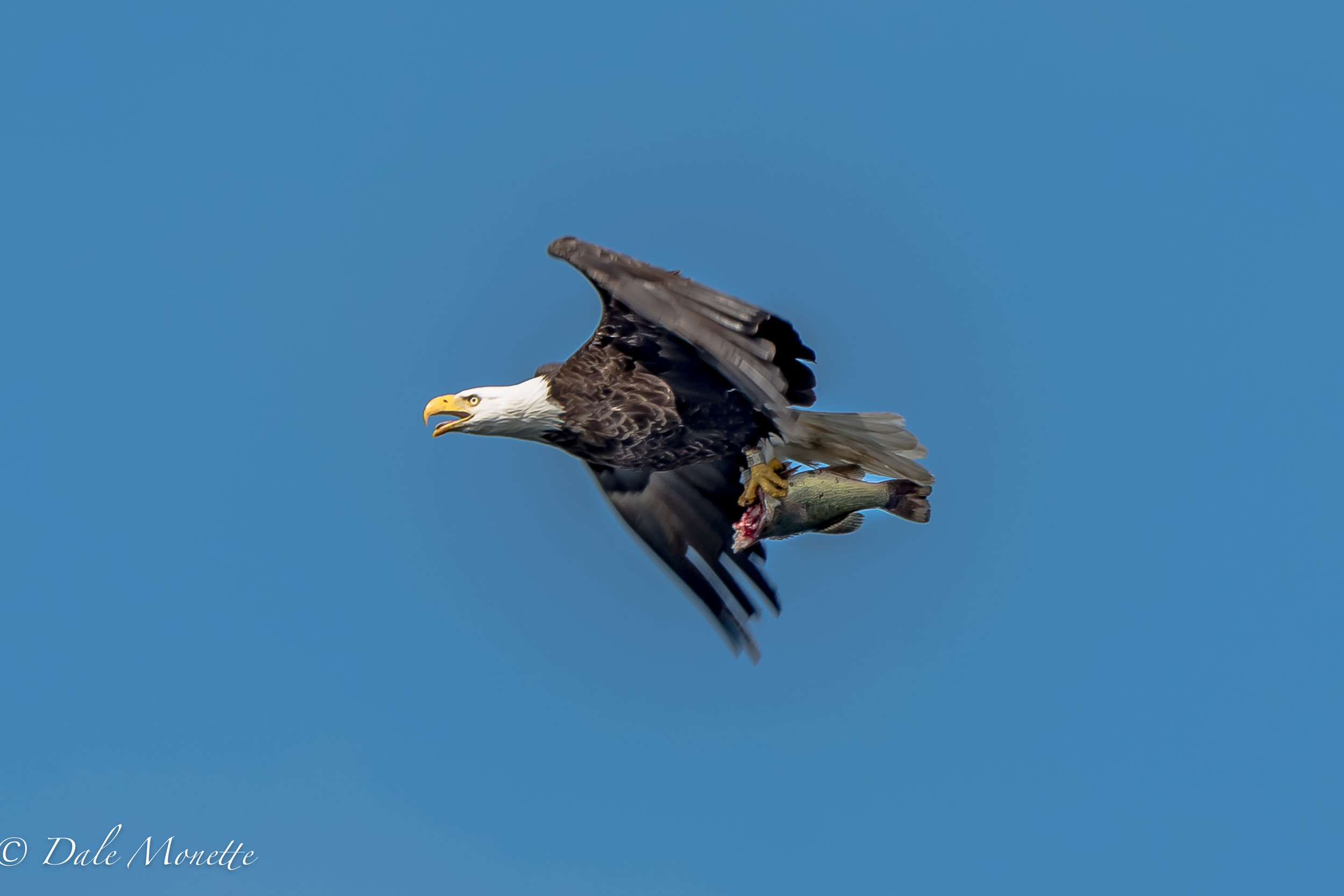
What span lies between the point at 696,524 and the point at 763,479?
140cm

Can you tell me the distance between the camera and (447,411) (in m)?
10.9

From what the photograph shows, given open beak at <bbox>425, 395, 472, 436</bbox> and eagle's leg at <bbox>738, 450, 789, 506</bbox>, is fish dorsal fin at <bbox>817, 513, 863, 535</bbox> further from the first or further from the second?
open beak at <bbox>425, 395, 472, 436</bbox>

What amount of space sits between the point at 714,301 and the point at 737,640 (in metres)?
Result: 3.41

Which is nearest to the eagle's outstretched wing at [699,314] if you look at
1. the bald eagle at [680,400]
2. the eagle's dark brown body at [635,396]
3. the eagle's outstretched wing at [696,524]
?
the bald eagle at [680,400]

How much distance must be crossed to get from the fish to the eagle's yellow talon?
0.06m

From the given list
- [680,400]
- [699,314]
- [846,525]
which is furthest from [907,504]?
[699,314]

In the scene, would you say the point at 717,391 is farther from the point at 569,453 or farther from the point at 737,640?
the point at 737,640

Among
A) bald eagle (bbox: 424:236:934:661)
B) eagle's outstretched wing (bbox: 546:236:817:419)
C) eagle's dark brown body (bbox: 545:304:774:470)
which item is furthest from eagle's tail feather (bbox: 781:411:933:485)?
eagle's outstretched wing (bbox: 546:236:817:419)

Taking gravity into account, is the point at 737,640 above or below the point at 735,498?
below

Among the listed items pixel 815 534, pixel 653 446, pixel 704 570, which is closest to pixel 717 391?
pixel 653 446

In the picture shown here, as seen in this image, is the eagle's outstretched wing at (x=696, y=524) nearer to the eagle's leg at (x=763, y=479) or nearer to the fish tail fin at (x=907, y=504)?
the eagle's leg at (x=763, y=479)

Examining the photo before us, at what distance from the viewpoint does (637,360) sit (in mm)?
10625

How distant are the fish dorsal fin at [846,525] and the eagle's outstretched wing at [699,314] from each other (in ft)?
3.43

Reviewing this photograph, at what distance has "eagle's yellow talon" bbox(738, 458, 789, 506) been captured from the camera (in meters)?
10.9
